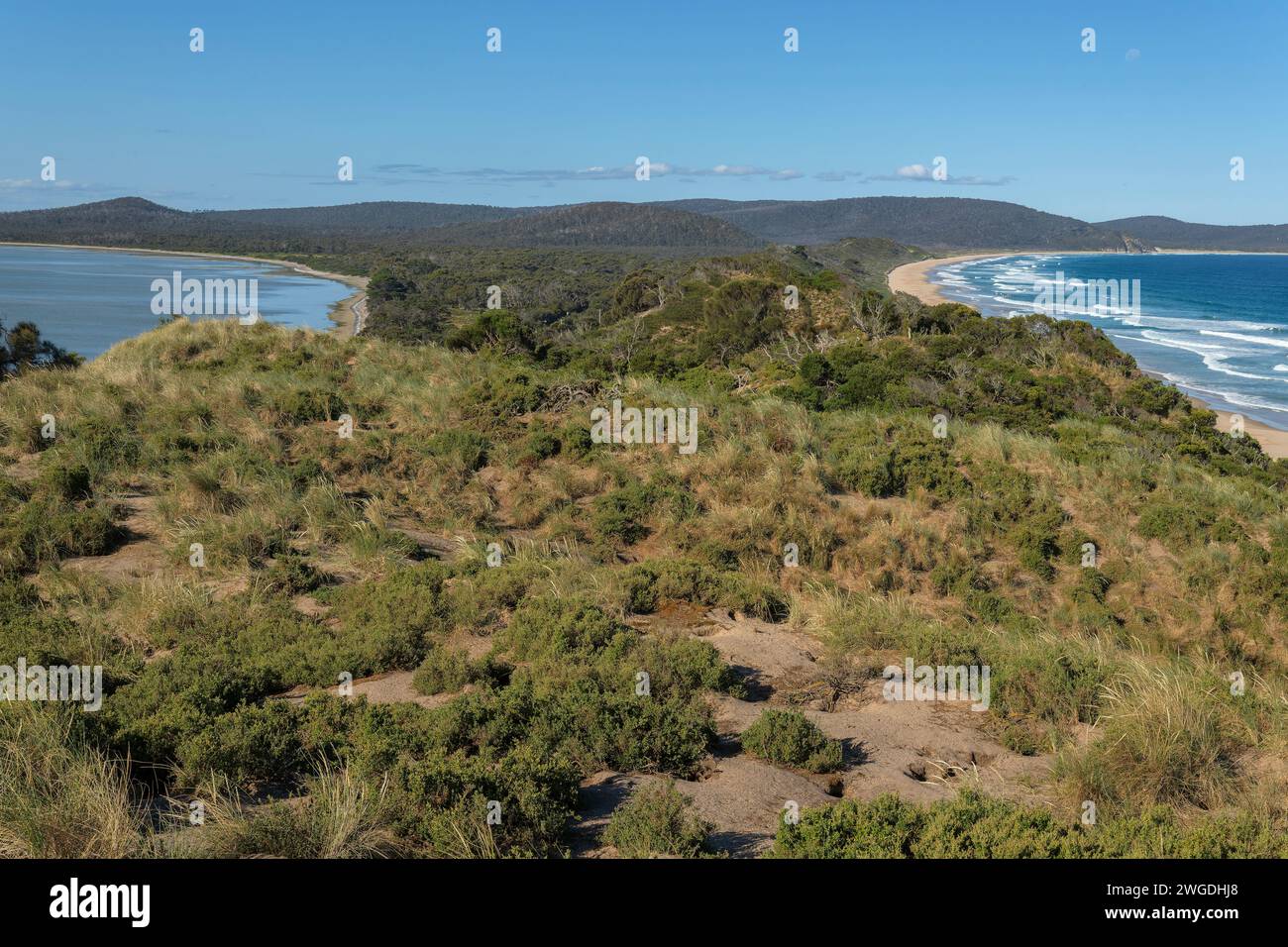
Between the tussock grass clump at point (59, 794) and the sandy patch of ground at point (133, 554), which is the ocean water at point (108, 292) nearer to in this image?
the sandy patch of ground at point (133, 554)

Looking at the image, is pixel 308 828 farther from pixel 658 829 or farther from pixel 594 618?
pixel 594 618

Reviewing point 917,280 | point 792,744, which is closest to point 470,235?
point 917,280

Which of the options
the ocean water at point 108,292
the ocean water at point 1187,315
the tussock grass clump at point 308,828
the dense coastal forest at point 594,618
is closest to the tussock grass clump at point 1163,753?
the dense coastal forest at point 594,618

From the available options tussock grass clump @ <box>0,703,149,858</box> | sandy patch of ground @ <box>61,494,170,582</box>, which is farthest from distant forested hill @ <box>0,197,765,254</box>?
tussock grass clump @ <box>0,703,149,858</box>

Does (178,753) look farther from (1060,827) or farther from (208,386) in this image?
(208,386)

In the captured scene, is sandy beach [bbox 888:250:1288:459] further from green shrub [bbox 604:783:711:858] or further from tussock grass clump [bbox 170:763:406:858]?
tussock grass clump [bbox 170:763:406:858]
